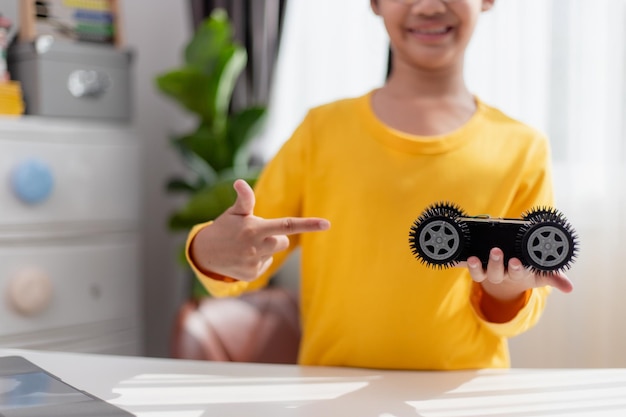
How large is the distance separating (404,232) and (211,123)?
1371 mm

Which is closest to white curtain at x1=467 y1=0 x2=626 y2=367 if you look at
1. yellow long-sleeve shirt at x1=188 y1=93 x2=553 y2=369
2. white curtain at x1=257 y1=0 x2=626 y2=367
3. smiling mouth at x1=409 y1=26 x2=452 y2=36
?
white curtain at x1=257 y1=0 x2=626 y2=367

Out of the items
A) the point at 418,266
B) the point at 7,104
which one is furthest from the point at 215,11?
the point at 418,266

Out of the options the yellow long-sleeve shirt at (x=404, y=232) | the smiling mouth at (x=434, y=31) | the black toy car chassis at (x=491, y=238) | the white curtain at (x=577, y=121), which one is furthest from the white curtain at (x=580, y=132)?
the black toy car chassis at (x=491, y=238)

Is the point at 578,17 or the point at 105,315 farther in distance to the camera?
the point at 105,315

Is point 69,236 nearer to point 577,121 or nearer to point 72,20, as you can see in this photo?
point 72,20

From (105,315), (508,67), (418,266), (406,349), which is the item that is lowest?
(105,315)

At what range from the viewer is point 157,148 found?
2.94m

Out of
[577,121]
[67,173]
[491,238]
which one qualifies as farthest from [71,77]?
[491,238]

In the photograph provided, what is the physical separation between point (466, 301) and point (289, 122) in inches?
58.2

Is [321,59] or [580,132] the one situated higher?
[321,59]

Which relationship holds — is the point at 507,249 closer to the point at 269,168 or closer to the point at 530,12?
the point at 269,168

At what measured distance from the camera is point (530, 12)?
1.98m

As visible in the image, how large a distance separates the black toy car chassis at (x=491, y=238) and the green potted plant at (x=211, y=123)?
1406mm

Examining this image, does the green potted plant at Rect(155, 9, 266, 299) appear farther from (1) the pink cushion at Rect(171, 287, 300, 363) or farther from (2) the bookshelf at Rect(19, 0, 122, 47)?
(1) the pink cushion at Rect(171, 287, 300, 363)
